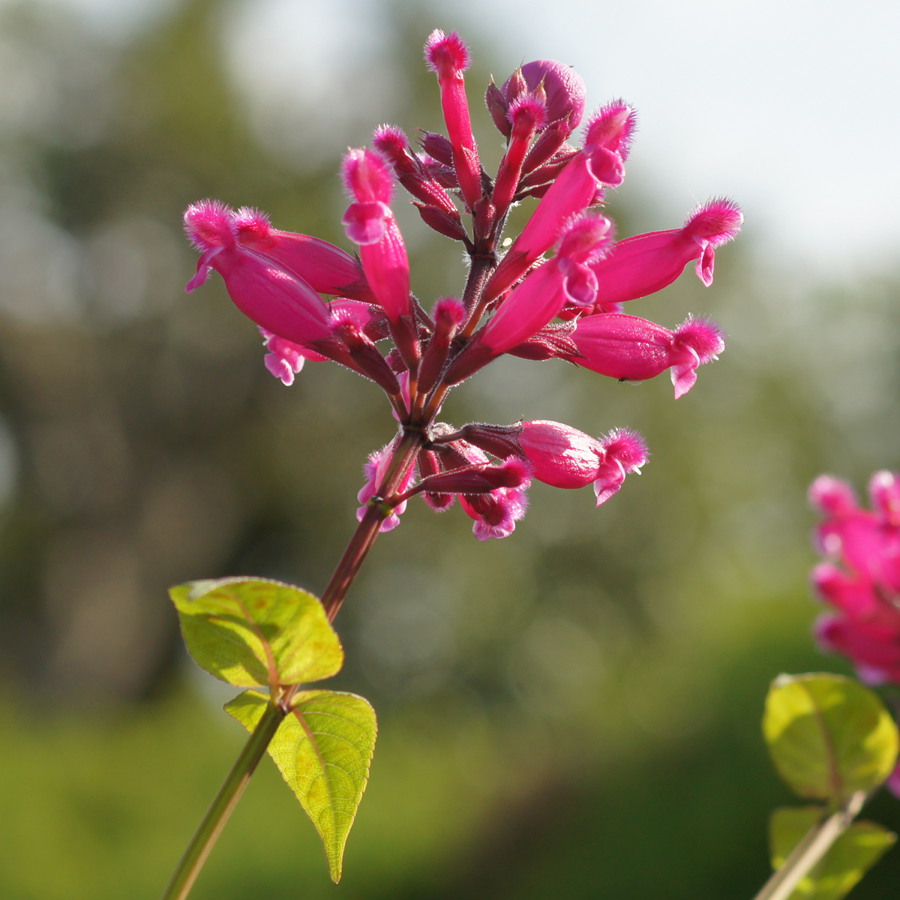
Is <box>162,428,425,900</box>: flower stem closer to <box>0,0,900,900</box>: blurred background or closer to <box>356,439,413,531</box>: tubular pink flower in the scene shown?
<box>356,439,413,531</box>: tubular pink flower

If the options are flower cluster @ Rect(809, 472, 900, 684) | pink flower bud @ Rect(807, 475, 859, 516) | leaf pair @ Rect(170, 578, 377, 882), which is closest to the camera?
leaf pair @ Rect(170, 578, 377, 882)

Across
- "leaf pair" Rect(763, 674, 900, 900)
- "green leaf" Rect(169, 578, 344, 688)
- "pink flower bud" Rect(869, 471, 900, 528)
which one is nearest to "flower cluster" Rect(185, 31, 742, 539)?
"green leaf" Rect(169, 578, 344, 688)

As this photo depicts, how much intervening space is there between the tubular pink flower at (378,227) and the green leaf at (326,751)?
1.85 feet

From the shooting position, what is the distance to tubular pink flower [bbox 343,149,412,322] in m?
1.40

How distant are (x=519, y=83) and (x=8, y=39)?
2687 cm

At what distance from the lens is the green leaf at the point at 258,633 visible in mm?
1161

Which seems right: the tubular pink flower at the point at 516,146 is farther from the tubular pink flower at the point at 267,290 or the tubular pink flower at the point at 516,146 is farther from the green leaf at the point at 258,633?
the green leaf at the point at 258,633

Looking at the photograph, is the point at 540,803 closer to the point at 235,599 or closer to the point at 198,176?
the point at 235,599

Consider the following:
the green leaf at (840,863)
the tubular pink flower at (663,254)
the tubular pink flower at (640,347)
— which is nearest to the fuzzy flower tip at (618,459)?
the tubular pink flower at (640,347)

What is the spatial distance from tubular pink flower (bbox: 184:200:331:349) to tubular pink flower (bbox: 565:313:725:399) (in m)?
0.40

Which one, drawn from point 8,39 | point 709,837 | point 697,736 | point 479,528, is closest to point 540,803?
point 697,736

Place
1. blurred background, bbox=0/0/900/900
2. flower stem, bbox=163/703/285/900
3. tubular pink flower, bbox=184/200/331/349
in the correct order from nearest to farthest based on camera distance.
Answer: flower stem, bbox=163/703/285/900 < tubular pink flower, bbox=184/200/331/349 < blurred background, bbox=0/0/900/900

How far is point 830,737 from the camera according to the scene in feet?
6.57

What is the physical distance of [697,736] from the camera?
9953mm
